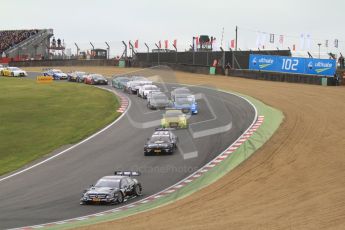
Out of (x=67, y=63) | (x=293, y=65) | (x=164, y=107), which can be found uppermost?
(x=293, y=65)

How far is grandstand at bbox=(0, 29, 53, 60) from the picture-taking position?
10431 cm

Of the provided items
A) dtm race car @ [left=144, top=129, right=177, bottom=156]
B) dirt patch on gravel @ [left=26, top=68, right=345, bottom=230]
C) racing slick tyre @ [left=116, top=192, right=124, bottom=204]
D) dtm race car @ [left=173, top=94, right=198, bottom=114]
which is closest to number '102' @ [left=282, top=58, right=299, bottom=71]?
dtm race car @ [left=173, top=94, right=198, bottom=114]

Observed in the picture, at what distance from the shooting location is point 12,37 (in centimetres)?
11038

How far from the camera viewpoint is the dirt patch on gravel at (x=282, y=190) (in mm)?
18297

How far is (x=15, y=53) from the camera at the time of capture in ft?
344

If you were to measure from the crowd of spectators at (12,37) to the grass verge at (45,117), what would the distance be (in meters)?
44.3

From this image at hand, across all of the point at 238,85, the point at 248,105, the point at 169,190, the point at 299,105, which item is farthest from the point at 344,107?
the point at 169,190

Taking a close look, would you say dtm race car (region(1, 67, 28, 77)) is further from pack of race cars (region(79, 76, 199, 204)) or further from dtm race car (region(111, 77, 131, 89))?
pack of race cars (region(79, 76, 199, 204))

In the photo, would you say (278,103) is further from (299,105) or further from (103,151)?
(103,151)

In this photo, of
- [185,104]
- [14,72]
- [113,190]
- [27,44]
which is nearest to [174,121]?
[185,104]

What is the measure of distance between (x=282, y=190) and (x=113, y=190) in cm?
604

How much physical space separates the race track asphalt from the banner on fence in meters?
15.0

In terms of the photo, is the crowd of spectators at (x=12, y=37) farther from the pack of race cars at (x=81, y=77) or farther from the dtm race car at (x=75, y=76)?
the dtm race car at (x=75, y=76)

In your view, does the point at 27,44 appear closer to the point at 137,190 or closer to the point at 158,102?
the point at 158,102
